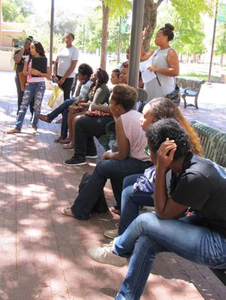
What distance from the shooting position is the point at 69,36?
861 centimetres

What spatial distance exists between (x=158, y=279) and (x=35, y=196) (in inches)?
79.8

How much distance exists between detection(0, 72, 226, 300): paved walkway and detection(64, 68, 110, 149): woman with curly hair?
1054 mm

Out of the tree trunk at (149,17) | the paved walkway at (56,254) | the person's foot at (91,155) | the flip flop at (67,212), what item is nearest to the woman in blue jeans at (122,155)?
the flip flop at (67,212)

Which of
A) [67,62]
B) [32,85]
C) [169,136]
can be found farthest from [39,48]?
[169,136]

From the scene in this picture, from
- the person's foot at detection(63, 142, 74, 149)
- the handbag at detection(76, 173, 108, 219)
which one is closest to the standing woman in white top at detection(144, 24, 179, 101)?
the person's foot at detection(63, 142, 74, 149)

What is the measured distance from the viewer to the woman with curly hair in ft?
19.6

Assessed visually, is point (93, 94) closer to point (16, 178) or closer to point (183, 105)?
point (16, 178)

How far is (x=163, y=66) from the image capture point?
5.52 metres

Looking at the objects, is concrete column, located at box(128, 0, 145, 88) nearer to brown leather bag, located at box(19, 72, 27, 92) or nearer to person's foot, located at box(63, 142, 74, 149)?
person's foot, located at box(63, 142, 74, 149)

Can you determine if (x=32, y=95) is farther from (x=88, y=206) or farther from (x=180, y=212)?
(x=180, y=212)

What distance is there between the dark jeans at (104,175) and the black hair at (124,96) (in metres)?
0.54

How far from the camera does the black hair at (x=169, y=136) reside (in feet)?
8.09

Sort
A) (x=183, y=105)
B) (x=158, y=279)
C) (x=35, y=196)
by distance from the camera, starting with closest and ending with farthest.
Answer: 1. (x=158, y=279)
2. (x=35, y=196)
3. (x=183, y=105)

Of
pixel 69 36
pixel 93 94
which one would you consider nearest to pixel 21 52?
pixel 69 36
